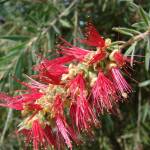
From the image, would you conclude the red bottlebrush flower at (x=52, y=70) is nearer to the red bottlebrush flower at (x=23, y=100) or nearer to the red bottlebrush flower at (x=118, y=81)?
the red bottlebrush flower at (x=23, y=100)

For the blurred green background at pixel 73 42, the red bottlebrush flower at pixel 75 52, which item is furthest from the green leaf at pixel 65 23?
the red bottlebrush flower at pixel 75 52

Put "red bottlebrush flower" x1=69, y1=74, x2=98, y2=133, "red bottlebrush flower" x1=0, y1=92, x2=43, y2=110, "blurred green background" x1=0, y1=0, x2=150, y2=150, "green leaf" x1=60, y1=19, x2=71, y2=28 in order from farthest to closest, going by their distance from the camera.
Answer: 1. "green leaf" x1=60, y1=19, x2=71, y2=28
2. "blurred green background" x1=0, y1=0, x2=150, y2=150
3. "red bottlebrush flower" x1=0, y1=92, x2=43, y2=110
4. "red bottlebrush flower" x1=69, y1=74, x2=98, y2=133

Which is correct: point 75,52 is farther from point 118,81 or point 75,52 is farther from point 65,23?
point 65,23

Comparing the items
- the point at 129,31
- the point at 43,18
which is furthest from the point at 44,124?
the point at 43,18

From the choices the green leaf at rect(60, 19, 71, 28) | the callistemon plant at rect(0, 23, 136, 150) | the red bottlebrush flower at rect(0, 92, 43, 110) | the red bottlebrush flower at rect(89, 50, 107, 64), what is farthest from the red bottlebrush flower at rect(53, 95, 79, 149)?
the green leaf at rect(60, 19, 71, 28)

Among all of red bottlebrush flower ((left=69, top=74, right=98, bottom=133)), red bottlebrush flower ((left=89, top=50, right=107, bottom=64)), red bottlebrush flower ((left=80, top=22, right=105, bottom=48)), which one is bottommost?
red bottlebrush flower ((left=69, top=74, right=98, bottom=133))

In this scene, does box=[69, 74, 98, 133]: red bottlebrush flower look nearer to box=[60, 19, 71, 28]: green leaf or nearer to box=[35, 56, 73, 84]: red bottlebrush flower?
box=[35, 56, 73, 84]: red bottlebrush flower

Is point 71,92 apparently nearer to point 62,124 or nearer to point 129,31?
point 62,124
